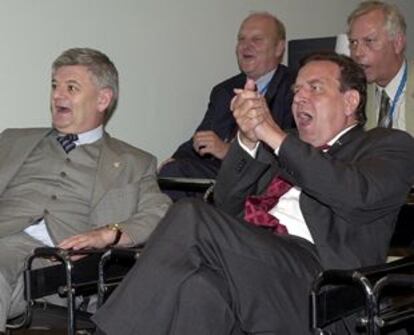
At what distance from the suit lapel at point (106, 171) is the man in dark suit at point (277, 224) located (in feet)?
1.62

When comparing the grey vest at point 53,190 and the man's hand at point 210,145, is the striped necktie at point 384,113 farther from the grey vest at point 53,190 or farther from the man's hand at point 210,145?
the grey vest at point 53,190

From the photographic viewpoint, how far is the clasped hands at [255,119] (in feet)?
9.38

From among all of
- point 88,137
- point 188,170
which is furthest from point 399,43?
point 88,137

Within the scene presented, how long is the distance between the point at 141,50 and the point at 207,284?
248 cm

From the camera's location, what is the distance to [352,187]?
108 inches

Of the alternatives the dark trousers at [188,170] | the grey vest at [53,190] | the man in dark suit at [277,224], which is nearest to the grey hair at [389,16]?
the dark trousers at [188,170]

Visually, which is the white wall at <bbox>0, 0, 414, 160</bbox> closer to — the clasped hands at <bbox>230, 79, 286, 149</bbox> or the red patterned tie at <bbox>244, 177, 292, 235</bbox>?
the red patterned tie at <bbox>244, 177, 292, 235</bbox>

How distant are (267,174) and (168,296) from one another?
87cm

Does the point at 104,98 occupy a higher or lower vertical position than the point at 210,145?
higher

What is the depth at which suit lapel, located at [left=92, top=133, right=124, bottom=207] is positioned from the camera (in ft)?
11.5

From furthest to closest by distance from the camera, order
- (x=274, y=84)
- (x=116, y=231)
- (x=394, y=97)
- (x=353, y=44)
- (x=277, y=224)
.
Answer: (x=274, y=84) → (x=353, y=44) → (x=394, y=97) → (x=116, y=231) → (x=277, y=224)

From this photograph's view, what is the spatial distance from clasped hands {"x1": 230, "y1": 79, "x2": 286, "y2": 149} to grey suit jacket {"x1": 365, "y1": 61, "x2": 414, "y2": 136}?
109 cm

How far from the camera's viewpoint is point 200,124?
4.92 metres

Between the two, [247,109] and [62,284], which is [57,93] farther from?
[247,109]
